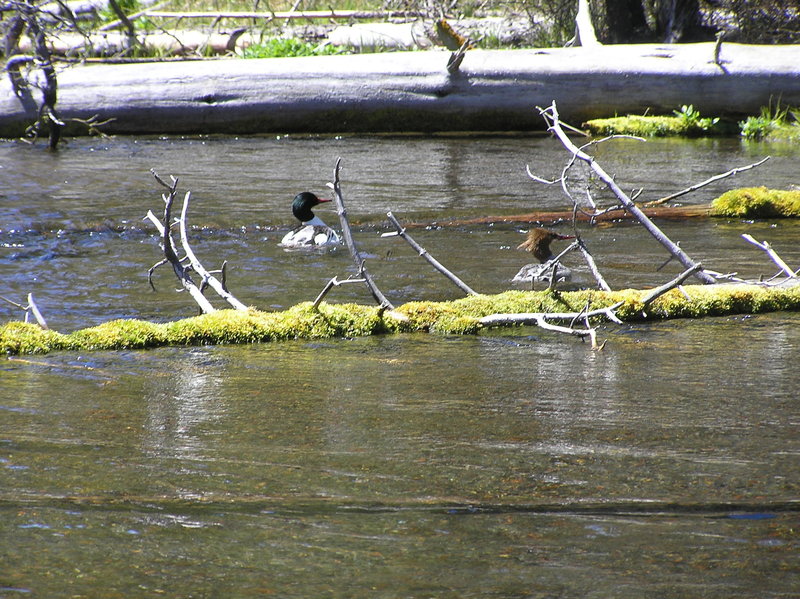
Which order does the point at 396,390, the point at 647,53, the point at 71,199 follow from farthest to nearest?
1. the point at 647,53
2. the point at 71,199
3. the point at 396,390

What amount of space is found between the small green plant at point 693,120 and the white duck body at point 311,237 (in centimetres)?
850

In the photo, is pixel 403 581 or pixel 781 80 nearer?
pixel 403 581

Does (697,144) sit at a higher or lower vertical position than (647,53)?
lower

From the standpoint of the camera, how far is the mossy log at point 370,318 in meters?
4.50

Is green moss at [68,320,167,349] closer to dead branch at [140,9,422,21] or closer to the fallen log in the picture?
the fallen log

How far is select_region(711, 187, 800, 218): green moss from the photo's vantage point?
823 cm

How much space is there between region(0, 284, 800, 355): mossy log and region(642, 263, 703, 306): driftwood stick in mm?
181

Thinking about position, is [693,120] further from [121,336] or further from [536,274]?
[121,336]

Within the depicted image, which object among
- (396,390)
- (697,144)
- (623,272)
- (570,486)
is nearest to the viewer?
(570,486)

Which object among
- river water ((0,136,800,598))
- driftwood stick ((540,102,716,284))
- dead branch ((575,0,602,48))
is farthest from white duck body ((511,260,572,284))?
dead branch ((575,0,602,48))

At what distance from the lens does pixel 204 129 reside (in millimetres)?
14664

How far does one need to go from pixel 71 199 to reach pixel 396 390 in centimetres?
680

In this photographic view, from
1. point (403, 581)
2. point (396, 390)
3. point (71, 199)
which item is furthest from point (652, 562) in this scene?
point (71, 199)

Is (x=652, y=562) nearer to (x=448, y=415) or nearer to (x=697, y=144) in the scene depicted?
(x=448, y=415)
